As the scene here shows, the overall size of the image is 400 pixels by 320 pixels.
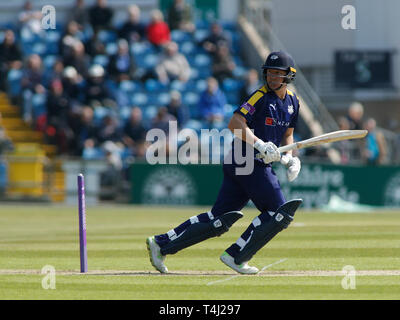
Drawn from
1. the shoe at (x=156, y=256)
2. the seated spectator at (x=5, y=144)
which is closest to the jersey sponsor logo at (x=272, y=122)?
the shoe at (x=156, y=256)

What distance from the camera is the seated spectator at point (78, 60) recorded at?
2773cm

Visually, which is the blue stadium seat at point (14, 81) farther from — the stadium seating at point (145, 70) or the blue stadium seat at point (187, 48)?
the blue stadium seat at point (187, 48)

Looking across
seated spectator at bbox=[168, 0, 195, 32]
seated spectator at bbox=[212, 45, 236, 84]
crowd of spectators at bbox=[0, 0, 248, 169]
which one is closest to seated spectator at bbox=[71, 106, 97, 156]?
crowd of spectators at bbox=[0, 0, 248, 169]

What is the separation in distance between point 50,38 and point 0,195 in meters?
6.17

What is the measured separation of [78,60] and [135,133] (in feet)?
10.8

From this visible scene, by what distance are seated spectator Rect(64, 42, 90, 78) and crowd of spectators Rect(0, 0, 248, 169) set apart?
28mm

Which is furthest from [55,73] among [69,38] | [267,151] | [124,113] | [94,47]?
[267,151]

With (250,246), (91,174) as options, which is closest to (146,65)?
(91,174)

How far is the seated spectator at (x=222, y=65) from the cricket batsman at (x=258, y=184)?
1800cm

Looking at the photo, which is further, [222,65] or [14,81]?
[14,81]

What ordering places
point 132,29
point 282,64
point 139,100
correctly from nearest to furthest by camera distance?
point 282,64 → point 139,100 → point 132,29

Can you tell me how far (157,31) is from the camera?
95.2 feet

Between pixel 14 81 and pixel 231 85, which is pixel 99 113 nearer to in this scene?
pixel 14 81
